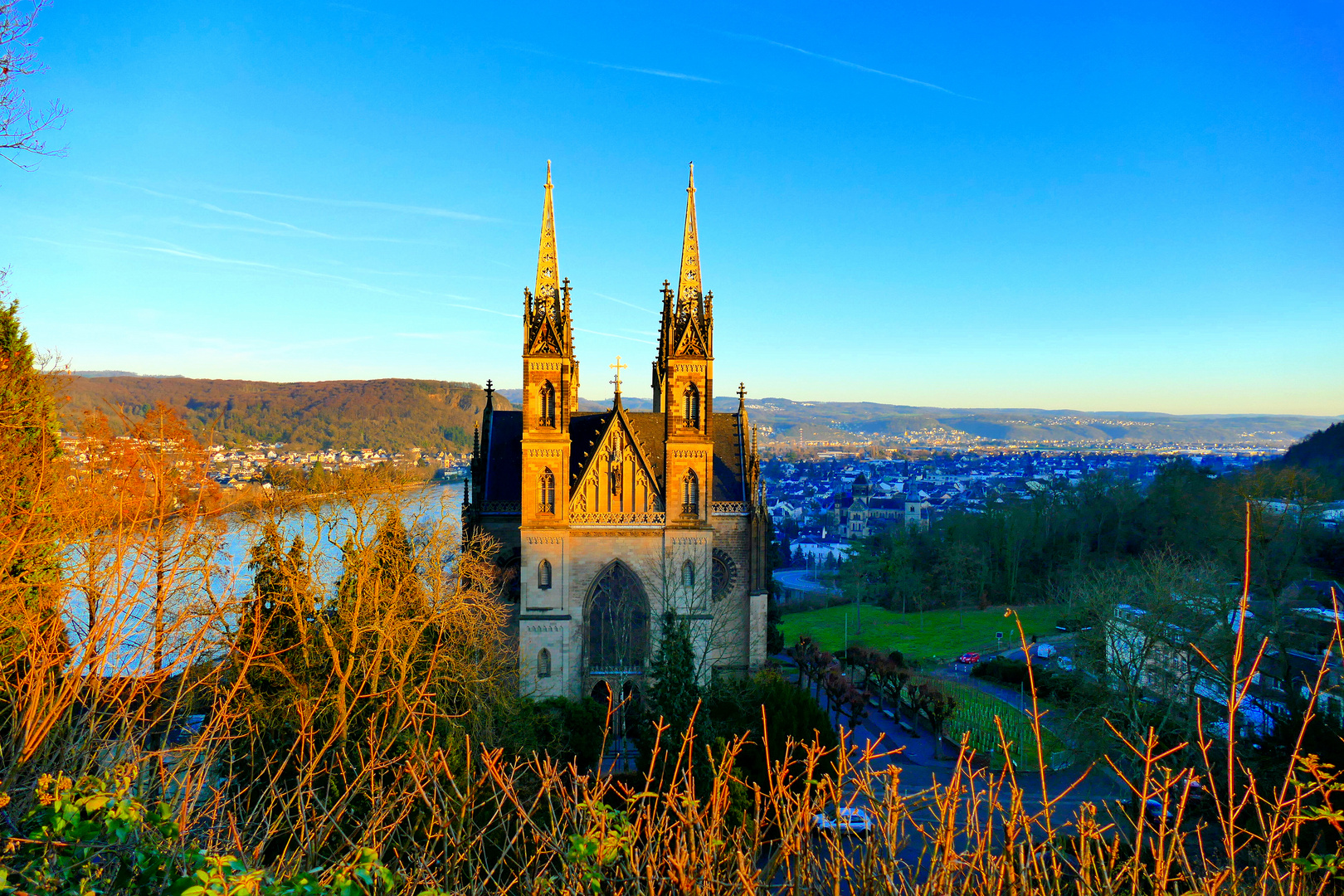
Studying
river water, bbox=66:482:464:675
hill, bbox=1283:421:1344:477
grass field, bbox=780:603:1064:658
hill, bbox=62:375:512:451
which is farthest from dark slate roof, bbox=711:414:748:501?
hill, bbox=1283:421:1344:477

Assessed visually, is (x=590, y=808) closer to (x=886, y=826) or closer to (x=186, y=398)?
(x=886, y=826)

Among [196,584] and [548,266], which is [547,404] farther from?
[196,584]

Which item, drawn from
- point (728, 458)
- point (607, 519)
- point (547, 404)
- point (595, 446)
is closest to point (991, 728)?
point (728, 458)

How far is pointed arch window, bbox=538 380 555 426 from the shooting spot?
969 inches

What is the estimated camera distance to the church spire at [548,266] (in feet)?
81.5

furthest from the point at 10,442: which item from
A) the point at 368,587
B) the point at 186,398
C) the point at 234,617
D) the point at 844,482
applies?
the point at 844,482

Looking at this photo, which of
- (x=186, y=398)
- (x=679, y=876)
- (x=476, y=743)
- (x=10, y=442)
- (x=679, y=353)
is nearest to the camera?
(x=679, y=876)

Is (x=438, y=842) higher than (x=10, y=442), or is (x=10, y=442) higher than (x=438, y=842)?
(x=10, y=442)

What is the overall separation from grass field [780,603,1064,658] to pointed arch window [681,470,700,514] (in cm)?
2001

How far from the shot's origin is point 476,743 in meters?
15.6

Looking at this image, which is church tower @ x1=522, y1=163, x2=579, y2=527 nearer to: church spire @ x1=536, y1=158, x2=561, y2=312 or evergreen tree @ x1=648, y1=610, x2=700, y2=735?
church spire @ x1=536, y1=158, x2=561, y2=312

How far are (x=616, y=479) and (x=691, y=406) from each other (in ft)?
11.7

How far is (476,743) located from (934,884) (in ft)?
44.1

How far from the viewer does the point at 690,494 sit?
25.1 meters
